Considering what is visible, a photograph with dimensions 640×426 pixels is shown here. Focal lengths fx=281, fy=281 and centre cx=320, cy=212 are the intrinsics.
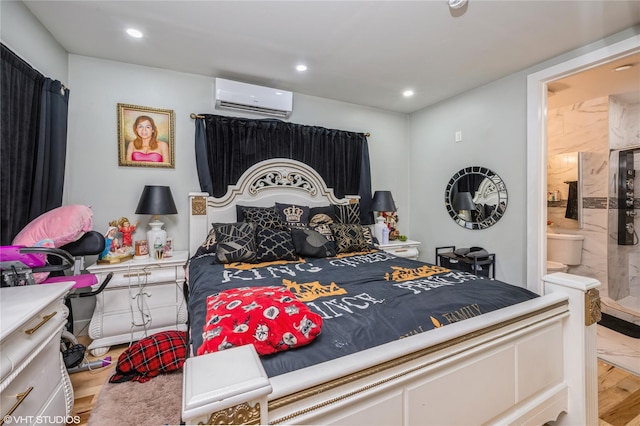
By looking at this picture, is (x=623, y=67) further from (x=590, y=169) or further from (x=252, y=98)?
(x=252, y=98)

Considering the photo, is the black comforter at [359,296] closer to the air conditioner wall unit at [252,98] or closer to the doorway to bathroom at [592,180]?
the doorway to bathroom at [592,180]

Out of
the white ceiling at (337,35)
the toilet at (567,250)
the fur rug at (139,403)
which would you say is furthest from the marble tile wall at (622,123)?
the fur rug at (139,403)

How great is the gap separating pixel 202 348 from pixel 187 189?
2325 mm

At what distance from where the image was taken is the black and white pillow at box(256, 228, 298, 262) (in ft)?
7.77

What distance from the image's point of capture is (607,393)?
5.94ft

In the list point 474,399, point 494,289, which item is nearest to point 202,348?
point 474,399

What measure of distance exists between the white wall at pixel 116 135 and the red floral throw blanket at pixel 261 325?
217 cm

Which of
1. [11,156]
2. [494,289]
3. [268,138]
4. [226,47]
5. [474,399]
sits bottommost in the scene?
[474,399]

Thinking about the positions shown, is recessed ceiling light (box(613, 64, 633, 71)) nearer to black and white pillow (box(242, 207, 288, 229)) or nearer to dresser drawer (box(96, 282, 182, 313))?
black and white pillow (box(242, 207, 288, 229))

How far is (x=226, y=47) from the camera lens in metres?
2.38

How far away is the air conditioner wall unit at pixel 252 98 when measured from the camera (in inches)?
113

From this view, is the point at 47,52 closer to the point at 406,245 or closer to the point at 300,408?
the point at 300,408

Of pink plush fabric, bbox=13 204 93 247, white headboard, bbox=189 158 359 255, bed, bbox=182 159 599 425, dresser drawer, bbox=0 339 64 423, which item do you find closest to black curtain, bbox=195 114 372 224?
white headboard, bbox=189 158 359 255

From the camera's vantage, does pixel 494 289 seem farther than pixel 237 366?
Yes
